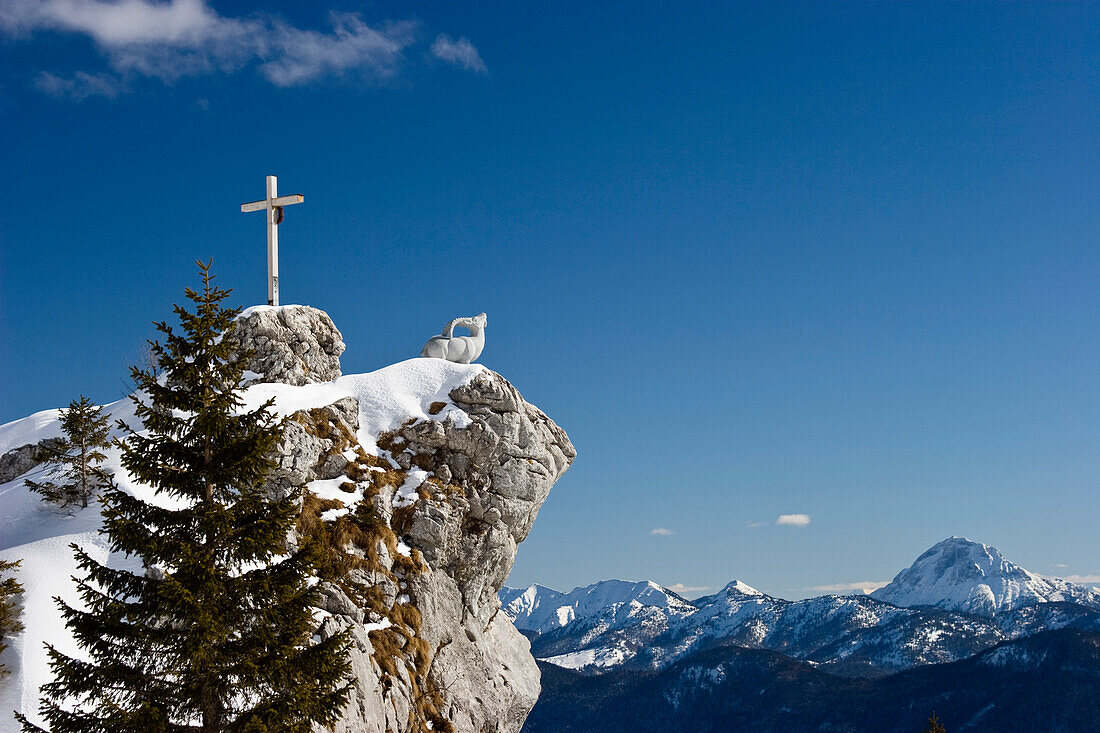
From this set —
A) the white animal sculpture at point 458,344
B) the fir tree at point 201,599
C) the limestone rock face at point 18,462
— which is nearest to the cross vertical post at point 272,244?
the white animal sculpture at point 458,344

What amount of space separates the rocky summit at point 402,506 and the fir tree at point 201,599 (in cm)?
1063

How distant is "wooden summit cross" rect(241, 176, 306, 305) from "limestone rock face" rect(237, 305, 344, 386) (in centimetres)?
123

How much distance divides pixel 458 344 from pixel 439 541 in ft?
33.8

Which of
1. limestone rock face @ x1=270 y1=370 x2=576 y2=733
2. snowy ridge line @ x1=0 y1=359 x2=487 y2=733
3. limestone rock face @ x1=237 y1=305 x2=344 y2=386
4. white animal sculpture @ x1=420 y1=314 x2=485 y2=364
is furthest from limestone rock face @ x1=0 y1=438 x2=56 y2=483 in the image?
white animal sculpture @ x1=420 y1=314 x2=485 y2=364

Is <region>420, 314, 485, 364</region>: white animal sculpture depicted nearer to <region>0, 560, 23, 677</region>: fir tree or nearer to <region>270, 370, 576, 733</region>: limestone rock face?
<region>270, 370, 576, 733</region>: limestone rock face

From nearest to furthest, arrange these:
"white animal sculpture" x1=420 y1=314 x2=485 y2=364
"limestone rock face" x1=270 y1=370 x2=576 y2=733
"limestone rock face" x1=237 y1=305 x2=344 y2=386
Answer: "limestone rock face" x1=270 y1=370 x2=576 y2=733, "limestone rock face" x1=237 y1=305 x2=344 y2=386, "white animal sculpture" x1=420 y1=314 x2=485 y2=364

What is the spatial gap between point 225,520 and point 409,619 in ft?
58.1

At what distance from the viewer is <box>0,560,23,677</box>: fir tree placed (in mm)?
21094

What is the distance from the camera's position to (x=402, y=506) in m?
34.4

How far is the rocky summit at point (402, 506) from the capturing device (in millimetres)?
28391

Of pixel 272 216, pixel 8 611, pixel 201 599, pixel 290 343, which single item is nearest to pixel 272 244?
pixel 272 216

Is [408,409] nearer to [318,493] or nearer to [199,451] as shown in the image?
[318,493]

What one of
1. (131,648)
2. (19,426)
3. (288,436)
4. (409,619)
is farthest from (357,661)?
(19,426)

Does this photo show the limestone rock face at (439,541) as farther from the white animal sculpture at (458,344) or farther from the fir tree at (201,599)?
the fir tree at (201,599)
